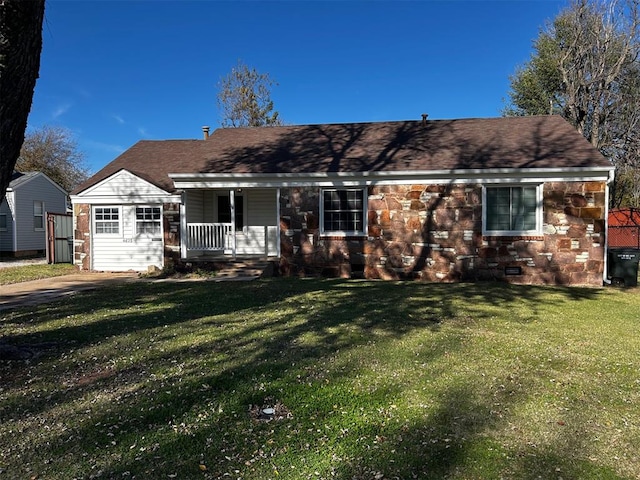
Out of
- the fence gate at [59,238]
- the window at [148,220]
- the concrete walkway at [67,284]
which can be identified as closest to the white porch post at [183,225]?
the window at [148,220]

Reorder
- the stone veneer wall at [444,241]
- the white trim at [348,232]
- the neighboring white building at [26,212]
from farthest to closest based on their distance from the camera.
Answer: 1. the neighboring white building at [26,212]
2. the white trim at [348,232]
3. the stone veneer wall at [444,241]

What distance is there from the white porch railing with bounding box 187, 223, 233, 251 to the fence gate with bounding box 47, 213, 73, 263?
6.87 m

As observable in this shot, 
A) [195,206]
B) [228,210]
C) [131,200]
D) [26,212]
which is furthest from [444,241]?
[26,212]

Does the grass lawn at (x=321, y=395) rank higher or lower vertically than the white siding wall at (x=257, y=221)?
lower

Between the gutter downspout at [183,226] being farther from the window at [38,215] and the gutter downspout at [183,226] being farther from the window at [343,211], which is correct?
the window at [38,215]

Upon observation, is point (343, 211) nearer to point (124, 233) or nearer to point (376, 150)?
point (376, 150)

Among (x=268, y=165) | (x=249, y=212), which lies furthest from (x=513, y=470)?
(x=249, y=212)

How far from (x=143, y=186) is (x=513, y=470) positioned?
13774 mm

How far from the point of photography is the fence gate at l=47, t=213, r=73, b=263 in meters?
17.1

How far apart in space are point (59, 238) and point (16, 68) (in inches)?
612

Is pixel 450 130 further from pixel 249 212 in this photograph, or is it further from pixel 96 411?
pixel 96 411

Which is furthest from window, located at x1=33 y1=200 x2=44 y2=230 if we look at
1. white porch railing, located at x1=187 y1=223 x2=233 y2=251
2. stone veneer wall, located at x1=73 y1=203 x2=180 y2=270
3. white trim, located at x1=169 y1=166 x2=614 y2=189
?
white porch railing, located at x1=187 y1=223 x2=233 y2=251

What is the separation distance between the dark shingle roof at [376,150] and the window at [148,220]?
1.00 m

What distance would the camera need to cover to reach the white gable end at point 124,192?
46.4ft
